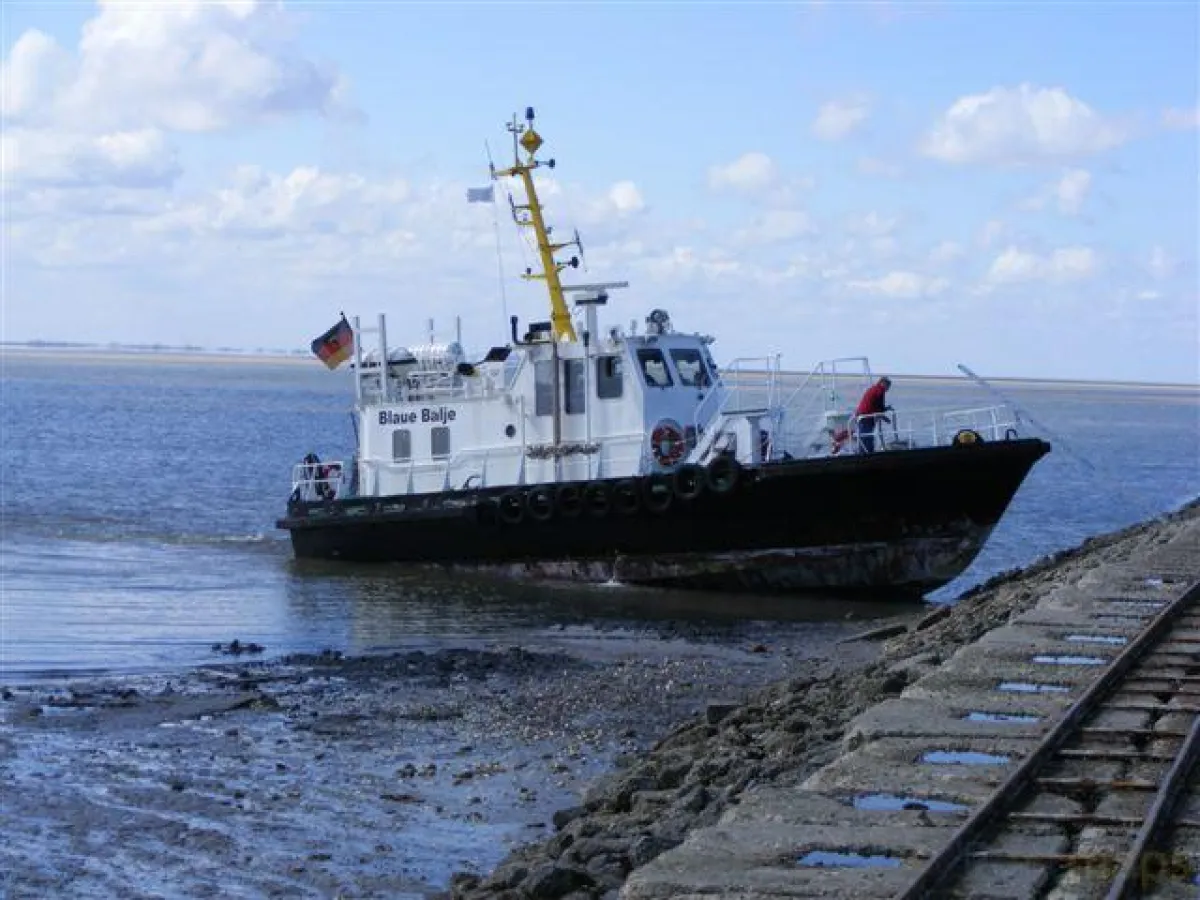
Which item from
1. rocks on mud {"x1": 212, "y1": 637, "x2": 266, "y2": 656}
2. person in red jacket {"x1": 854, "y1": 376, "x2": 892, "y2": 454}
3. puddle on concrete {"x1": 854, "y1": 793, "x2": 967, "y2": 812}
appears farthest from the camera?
person in red jacket {"x1": 854, "y1": 376, "x2": 892, "y2": 454}

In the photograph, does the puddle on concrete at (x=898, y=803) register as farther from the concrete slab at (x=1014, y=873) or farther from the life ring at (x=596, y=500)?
the life ring at (x=596, y=500)

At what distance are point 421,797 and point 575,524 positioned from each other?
36.0ft

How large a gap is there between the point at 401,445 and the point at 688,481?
4.99 meters

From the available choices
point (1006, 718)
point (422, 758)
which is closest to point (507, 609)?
point (422, 758)

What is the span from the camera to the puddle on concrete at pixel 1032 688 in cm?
1019

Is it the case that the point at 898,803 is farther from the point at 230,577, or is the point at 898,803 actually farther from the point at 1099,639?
the point at 230,577

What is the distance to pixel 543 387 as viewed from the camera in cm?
2228

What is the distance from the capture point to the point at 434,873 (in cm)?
921

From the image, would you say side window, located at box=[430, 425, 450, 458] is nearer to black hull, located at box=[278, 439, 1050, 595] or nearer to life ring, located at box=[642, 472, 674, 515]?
black hull, located at box=[278, 439, 1050, 595]

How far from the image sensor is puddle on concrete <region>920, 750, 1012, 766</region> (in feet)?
27.6

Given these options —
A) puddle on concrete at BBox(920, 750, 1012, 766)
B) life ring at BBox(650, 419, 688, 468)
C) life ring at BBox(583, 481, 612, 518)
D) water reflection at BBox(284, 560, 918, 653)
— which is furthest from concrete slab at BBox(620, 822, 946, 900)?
life ring at BBox(650, 419, 688, 468)

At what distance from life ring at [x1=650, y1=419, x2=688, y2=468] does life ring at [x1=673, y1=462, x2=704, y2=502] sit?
812mm

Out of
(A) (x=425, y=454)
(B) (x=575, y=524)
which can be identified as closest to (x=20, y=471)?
(A) (x=425, y=454)

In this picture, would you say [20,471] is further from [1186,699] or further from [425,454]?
[1186,699]
